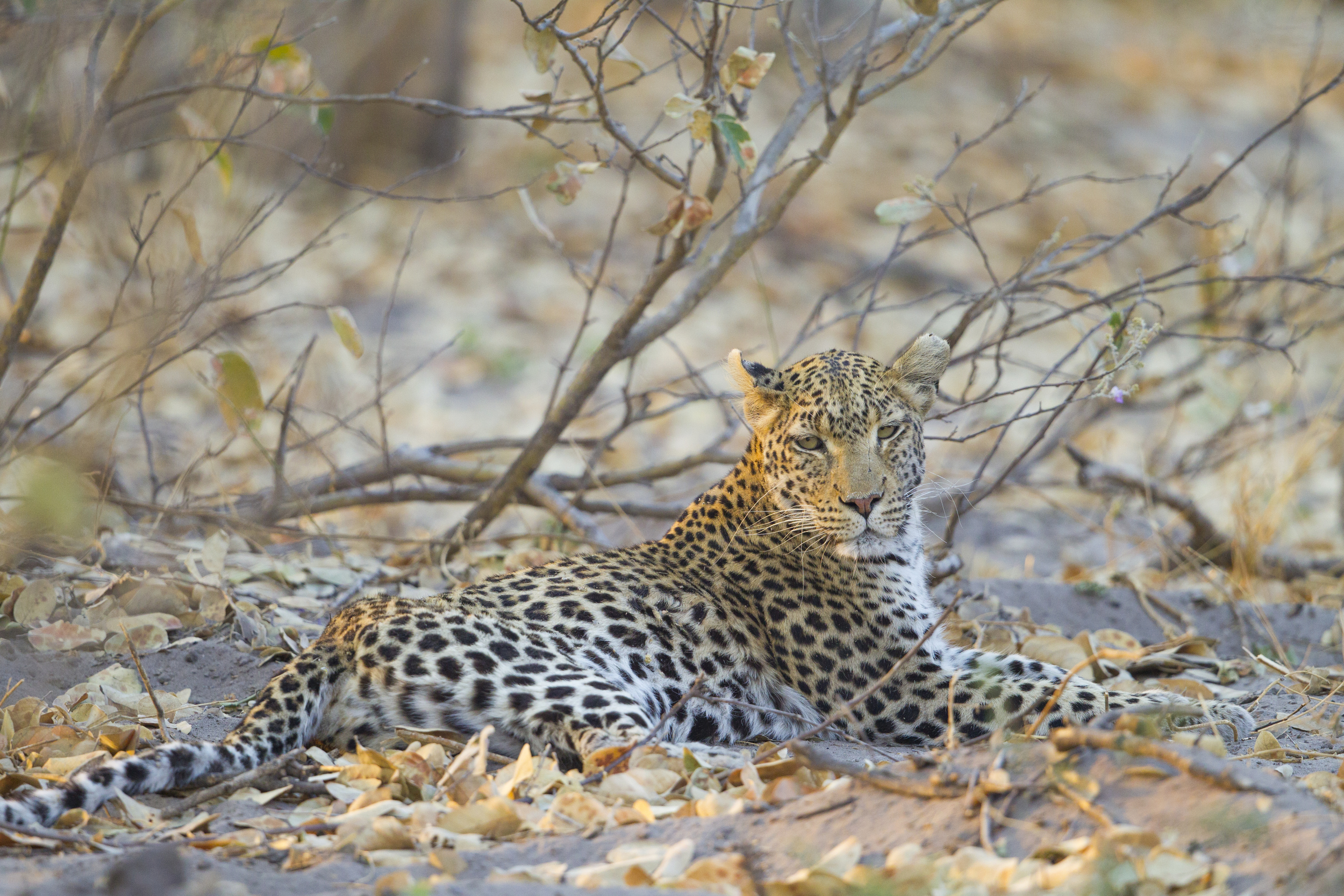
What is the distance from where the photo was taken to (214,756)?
3518mm

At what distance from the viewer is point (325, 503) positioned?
6656 mm

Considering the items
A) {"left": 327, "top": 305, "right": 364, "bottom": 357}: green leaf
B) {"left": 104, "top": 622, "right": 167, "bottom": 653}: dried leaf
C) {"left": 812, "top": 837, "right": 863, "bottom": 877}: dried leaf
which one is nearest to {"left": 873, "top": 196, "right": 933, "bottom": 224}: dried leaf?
{"left": 327, "top": 305, "right": 364, "bottom": 357}: green leaf

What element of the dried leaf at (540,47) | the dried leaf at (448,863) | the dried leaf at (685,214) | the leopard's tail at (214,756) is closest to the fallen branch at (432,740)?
the leopard's tail at (214,756)

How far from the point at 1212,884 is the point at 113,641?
4.24m

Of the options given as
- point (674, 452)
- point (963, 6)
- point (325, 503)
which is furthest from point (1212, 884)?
point (674, 452)

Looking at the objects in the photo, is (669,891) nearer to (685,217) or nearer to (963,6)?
(685,217)

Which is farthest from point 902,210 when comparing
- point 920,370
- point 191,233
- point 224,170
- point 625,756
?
point 224,170

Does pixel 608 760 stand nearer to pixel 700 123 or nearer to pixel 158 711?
pixel 158 711

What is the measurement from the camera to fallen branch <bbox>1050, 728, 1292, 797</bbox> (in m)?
2.82

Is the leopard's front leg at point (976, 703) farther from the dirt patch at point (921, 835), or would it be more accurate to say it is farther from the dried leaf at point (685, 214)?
the dried leaf at point (685, 214)

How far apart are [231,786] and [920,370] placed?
9.81ft

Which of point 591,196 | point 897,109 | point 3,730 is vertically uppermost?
point 897,109

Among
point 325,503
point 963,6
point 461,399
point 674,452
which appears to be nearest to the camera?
point 963,6

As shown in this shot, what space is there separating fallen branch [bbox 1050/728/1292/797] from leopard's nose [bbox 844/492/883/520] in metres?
1.64
